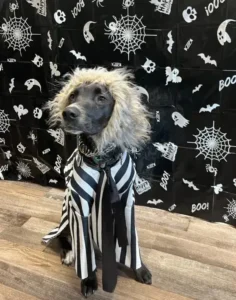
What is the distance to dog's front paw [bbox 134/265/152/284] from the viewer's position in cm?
124

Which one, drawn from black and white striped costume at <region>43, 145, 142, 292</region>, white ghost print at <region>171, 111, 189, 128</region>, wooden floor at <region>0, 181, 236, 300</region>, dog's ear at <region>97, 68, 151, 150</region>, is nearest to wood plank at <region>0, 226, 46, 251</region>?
wooden floor at <region>0, 181, 236, 300</region>

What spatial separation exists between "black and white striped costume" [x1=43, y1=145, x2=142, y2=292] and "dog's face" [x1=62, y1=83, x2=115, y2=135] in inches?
6.4

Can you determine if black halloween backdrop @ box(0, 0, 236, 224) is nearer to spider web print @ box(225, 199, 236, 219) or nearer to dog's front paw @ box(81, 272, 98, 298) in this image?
spider web print @ box(225, 199, 236, 219)

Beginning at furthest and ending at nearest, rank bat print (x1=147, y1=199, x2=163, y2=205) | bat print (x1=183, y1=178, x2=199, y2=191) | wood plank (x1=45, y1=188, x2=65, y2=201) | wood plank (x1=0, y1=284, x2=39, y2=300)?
wood plank (x1=45, y1=188, x2=65, y2=201) < bat print (x1=147, y1=199, x2=163, y2=205) < bat print (x1=183, y1=178, x2=199, y2=191) < wood plank (x1=0, y1=284, x2=39, y2=300)

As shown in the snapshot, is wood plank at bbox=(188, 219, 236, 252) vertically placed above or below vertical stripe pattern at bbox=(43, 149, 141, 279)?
below

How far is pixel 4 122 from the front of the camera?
1.83 m

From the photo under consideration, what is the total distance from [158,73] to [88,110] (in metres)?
0.52

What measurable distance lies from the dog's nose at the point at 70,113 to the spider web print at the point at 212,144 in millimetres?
675

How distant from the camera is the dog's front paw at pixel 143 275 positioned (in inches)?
48.8

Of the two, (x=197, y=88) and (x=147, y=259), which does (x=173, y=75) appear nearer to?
(x=197, y=88)

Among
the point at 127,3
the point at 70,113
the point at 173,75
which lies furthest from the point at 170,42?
the point at 70,113

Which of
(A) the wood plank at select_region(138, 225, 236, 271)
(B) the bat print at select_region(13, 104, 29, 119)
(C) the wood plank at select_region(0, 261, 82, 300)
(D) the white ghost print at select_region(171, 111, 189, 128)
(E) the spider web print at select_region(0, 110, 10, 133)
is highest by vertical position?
(D) the white ghost print at select_region(171, 111, 189, 128)

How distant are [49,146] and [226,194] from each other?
0.94 meters

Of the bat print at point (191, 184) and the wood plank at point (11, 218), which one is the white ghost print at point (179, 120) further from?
the wood plank at point (11, 218)
